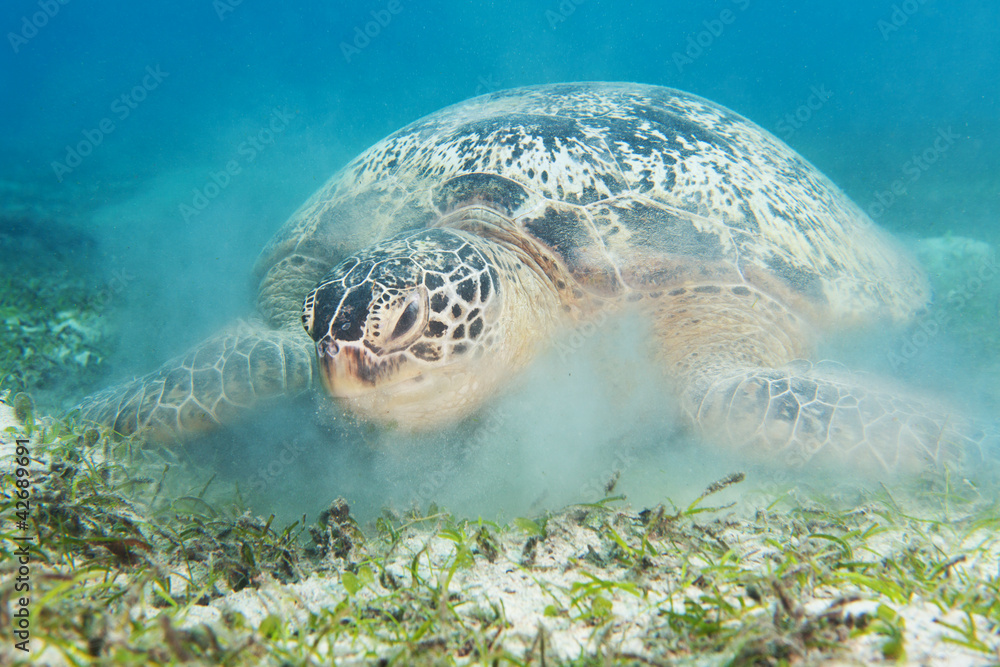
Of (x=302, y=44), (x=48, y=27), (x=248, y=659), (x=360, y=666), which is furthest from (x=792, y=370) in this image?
(x=48, y=27)

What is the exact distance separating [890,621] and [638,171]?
2.39 m

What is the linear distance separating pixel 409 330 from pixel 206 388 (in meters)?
1.35

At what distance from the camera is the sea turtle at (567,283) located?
1701mm

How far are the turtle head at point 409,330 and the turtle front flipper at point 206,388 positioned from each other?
28.8 inches

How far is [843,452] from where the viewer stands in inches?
70.3

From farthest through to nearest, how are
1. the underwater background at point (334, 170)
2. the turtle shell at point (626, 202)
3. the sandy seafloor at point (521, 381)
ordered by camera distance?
the turtle shell at point (626, 202), the underwater background at point (334, 170), the sandy seafloor at point (521, 381)

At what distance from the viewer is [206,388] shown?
85.2 inches

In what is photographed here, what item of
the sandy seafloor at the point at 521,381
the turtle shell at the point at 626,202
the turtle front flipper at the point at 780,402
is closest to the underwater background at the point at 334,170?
the sandy seafloor at the point at 521,381

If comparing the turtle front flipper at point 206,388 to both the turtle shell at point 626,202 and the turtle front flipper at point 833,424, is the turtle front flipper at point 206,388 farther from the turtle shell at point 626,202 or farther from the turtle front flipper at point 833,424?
the turtle front flipper at point 833,424

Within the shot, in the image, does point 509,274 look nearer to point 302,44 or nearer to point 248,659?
point 248,659

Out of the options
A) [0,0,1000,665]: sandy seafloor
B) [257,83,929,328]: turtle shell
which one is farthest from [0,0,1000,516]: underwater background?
[257,83,929,328]: turtle shell

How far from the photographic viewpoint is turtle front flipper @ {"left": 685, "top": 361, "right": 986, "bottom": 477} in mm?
1736

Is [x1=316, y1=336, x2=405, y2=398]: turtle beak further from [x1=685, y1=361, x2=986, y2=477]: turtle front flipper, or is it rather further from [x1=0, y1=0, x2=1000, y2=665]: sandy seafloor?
[x1=685, y1=361, x2=986, y2=477]: turtle front flipper

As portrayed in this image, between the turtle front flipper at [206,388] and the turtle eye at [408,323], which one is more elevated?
the turtle eye at [408,323]
